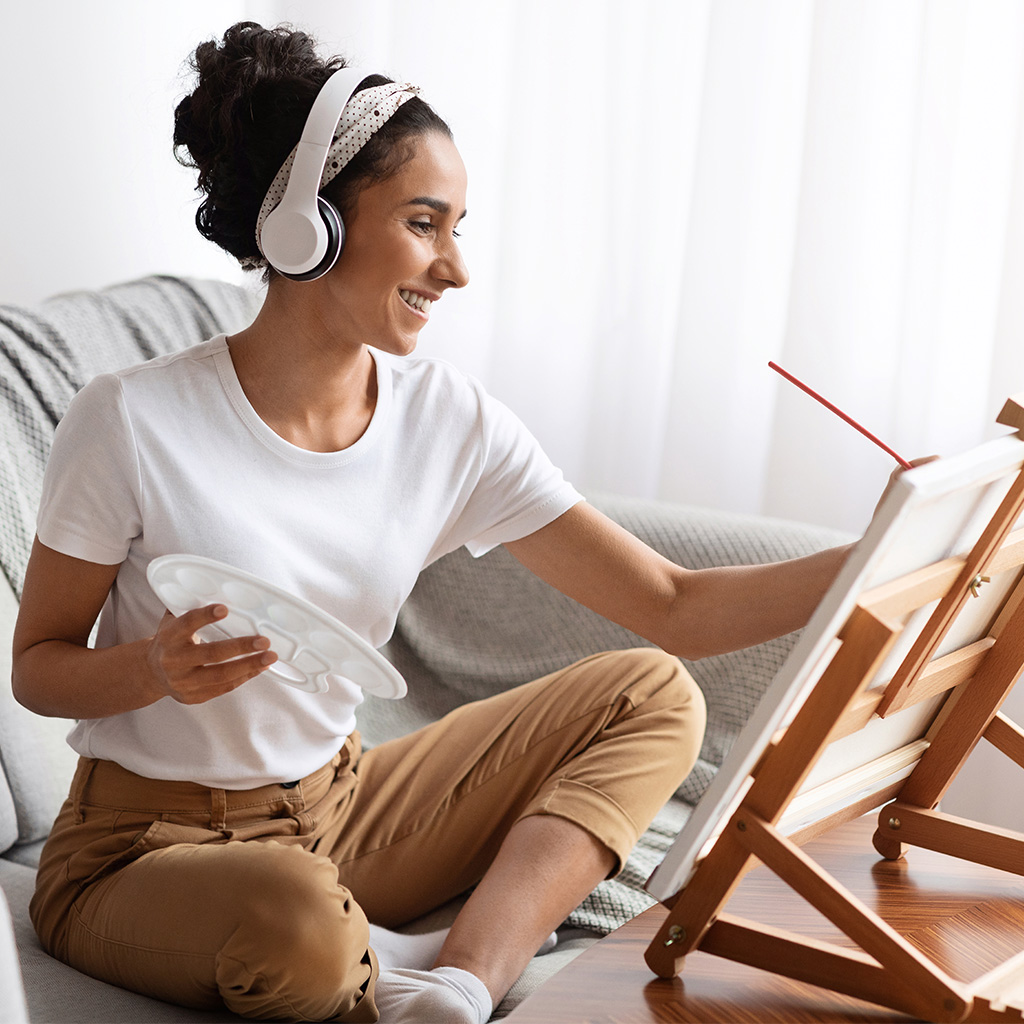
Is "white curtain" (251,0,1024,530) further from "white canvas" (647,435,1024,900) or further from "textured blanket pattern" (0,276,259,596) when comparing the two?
"white canvas" (647,435,1024,900)

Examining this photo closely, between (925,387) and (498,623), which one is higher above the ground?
(925,387)

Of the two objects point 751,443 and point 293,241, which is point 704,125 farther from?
point 293,241

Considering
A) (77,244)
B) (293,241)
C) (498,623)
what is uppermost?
(293,241)

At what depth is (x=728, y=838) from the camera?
84 cm

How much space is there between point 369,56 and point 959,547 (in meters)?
1.95

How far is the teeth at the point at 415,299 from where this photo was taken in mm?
1211

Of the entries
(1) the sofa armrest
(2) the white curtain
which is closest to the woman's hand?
(1) the sofa armrest

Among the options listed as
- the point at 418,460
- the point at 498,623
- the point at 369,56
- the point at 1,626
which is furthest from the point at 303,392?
the point at 369,56

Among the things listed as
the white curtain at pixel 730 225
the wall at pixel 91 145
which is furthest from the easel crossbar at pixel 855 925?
the wall at pixel 91 145

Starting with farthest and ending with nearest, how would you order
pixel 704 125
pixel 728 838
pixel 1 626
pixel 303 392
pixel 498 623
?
pixel 704 125
pixel 498 623
pixel 1 626
pixel 303 392
pixel 728 838

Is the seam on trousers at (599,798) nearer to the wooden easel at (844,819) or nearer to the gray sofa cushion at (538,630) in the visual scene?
the wooden easel at (844,819)

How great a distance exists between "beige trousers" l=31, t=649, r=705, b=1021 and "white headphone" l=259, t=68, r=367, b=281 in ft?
1.73

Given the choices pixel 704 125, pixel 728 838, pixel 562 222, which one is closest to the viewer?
pixel 728 838

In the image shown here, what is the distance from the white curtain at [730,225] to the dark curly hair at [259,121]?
1053 mm
